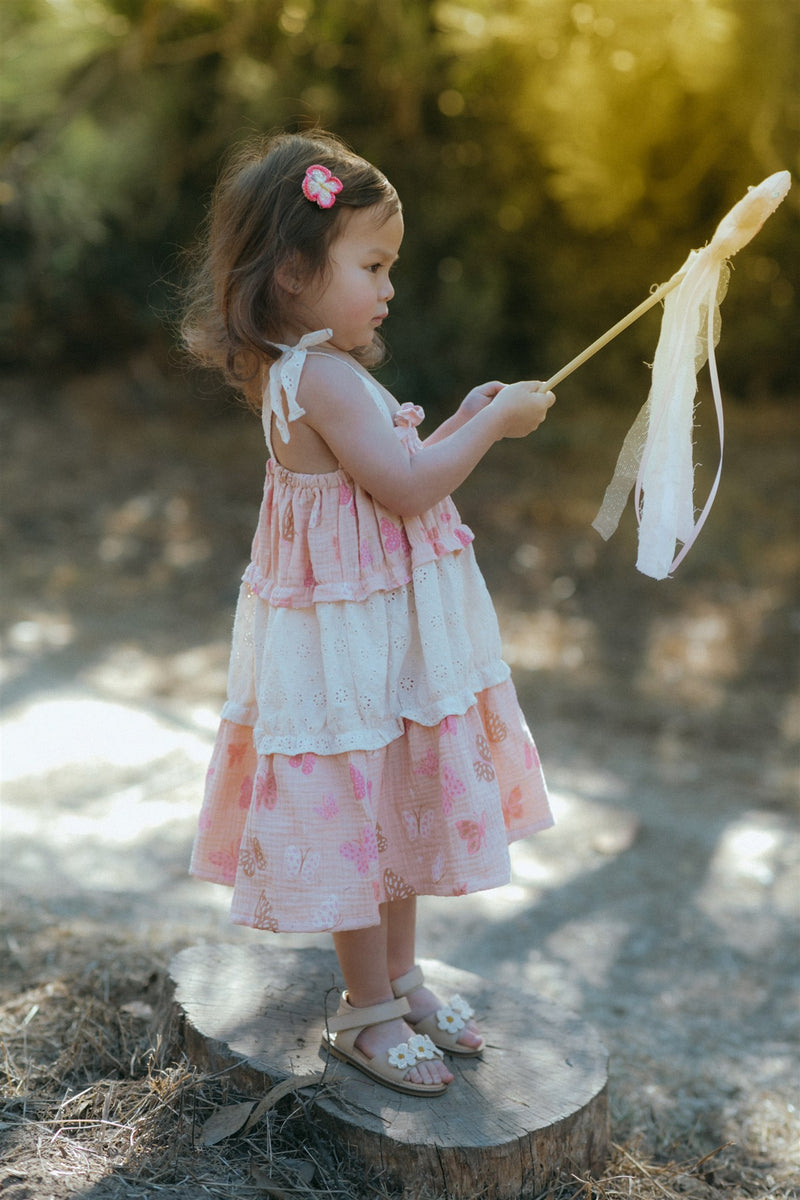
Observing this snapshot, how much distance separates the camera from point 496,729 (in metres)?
1.61

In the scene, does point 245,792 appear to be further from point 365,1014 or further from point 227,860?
point 365,1014

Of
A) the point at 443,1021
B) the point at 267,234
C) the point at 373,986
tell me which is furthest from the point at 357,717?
the point at 267,234

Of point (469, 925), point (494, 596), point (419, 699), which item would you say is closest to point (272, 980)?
point (419, 699)


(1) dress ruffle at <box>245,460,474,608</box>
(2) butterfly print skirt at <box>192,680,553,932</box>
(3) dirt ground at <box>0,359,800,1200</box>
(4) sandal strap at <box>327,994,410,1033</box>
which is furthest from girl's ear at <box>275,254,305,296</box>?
(3) dirt ground at <box>0,359,800,1200</box>

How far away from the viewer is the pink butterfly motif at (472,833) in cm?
149

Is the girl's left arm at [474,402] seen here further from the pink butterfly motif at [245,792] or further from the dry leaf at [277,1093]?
the dry leaf at [277,1093]

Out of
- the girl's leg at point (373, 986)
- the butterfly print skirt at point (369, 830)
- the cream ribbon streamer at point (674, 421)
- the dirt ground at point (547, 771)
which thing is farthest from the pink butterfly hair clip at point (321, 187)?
the dirt ground at point (547, 771)

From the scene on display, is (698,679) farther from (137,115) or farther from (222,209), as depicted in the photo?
(137,115)

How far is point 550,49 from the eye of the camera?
12.2 feet

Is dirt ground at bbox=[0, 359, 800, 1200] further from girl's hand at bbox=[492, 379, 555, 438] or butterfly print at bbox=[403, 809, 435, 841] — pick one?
girl's hand at bbox=[492, 379, 555, 438]

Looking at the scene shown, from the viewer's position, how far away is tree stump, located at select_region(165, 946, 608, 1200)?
1450 millimetres

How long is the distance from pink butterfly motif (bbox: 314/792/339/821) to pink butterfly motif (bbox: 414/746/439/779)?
11 centimetres

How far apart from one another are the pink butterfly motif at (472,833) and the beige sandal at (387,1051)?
270mm

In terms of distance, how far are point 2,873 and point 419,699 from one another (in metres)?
1.48
